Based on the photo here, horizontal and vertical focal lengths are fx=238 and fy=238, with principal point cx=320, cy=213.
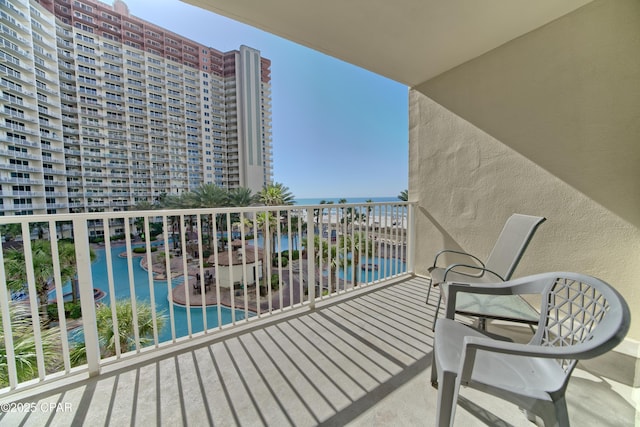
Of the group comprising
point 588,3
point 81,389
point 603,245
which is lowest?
point 81,389

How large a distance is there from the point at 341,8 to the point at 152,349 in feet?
9.89

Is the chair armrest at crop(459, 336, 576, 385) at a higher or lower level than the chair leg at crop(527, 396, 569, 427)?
higher

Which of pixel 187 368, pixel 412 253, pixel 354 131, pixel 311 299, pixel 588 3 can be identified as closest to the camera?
pixel 187 368

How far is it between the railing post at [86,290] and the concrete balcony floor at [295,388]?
12 cm

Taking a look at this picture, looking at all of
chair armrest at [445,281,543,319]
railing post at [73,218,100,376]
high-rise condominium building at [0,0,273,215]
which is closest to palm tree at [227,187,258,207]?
high-rise condominium building at [0,0,273,215]

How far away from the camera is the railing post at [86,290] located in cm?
150

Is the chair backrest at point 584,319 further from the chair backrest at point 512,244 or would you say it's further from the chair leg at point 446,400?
the chair backrest at point 512,244

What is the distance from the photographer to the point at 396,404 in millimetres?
1328

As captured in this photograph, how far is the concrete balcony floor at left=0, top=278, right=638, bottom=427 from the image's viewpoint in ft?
4.11

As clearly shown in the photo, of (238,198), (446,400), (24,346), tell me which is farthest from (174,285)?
(446,400)

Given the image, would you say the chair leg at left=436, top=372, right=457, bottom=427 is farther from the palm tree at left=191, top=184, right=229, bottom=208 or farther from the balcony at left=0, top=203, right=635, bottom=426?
the palm tree at left=191, top=184, right=229, bottom=208

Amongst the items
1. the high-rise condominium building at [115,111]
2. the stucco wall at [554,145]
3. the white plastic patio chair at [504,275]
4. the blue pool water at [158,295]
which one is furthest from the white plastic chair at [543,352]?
the high-rise condominium building at [115,111]

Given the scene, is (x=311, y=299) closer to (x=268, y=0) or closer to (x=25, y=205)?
(x=268, y=0)

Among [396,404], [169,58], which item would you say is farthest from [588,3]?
[169,58]
